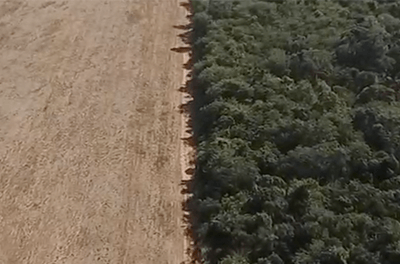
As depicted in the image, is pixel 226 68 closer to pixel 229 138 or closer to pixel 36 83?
pixel 229 138

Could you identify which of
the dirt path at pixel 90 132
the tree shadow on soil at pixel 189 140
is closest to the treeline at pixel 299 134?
the tree shadow on soil at pixel 189 140

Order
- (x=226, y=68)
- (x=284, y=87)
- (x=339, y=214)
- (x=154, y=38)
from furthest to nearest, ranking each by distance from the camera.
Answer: (x=154, y=38) → (x=226, y=68) → (x=284, y=87) → (x=339, y=214)

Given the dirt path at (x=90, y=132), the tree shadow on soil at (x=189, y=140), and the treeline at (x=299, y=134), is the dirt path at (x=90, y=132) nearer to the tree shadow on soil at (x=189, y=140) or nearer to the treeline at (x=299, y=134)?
the tree shadow on soil at (x=189, y=140)

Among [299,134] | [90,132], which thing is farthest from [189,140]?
[299,134]

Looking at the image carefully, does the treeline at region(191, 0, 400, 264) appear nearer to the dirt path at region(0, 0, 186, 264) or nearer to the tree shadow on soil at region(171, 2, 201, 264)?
the tree shadow on soil at region(171, 2, 201, 264)

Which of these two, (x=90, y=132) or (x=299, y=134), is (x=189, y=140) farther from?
(x=299, y=134)


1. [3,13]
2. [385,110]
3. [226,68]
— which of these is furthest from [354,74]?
[3,13]
